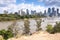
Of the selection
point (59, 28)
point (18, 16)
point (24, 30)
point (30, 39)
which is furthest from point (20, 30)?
point (18, 16)

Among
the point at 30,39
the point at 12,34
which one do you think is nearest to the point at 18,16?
the point at 12,34

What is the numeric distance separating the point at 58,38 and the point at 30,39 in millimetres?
1206

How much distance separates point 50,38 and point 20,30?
399 centimetres

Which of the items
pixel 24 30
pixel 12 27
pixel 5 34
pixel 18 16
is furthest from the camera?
pixel 18 16

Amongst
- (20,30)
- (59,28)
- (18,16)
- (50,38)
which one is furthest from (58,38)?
(18,16)

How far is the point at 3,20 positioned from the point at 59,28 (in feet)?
42.3

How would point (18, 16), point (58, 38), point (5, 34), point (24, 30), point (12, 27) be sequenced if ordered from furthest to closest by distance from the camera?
point (18, 16) → point (24, 30) → point (12, 27) → point (5, 34) → point (58, 38)

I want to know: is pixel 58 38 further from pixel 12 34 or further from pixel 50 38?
pixel 12 34

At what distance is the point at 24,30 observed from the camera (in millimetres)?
11172

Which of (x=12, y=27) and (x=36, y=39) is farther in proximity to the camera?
(x=12, y=27)

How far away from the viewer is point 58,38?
771cm

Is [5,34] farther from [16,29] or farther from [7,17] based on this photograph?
[7,17]

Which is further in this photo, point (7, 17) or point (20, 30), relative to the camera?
point (7, 17)

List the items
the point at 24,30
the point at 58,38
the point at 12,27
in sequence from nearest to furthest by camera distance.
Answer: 1. the point at 58,38
2. the point at 12,27
3. the point at 24,30
